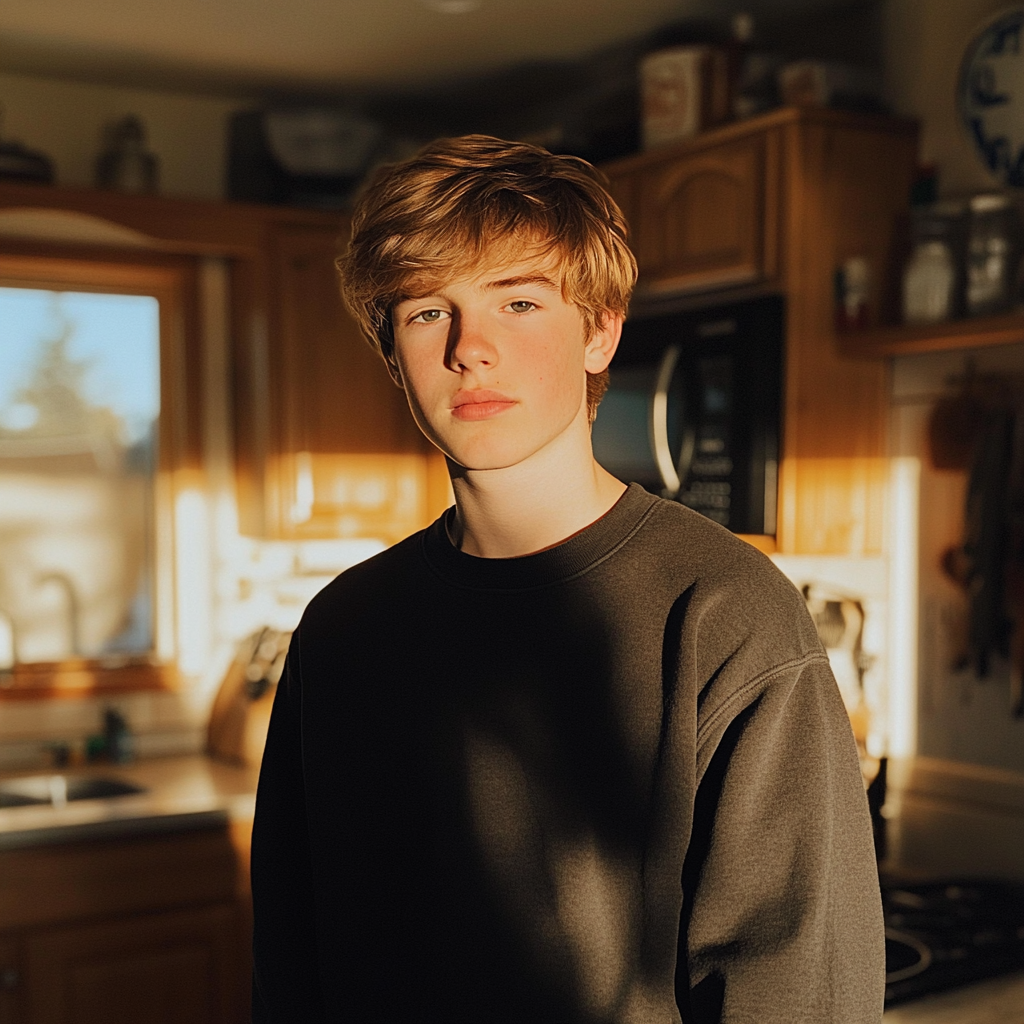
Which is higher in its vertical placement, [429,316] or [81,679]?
[429,316]

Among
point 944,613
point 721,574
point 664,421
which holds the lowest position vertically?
point 944,613

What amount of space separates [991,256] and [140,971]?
7.19ft

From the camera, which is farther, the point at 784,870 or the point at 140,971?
the point at 140,971

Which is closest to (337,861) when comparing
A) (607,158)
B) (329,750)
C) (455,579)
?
(329,750)

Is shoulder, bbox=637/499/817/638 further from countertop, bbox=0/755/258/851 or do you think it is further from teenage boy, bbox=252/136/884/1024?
countertop, bbox=0/755/258/851

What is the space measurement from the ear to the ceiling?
171 cm

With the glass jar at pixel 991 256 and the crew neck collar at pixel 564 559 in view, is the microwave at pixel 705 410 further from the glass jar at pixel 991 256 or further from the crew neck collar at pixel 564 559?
the crew neck collar at pixel 564 559

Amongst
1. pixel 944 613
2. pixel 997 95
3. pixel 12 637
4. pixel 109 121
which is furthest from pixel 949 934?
pixel 109 121

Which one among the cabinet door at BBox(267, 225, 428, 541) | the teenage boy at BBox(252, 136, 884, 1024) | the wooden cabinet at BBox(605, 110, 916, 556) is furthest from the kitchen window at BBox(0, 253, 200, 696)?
the teenage boy at BBox(252, 136, 884, 1024)

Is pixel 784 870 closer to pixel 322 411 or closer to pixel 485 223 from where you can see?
pixel 485 223

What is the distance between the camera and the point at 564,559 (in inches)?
42.1

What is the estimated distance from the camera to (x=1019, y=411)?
7.47 ft

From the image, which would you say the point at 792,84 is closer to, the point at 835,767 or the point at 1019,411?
the point at 1019,411

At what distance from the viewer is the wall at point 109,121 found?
3176mm
